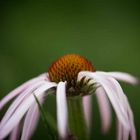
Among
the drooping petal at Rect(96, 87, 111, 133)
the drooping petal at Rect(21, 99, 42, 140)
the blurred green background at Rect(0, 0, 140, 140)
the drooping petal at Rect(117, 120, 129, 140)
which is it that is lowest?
the blurred green background at Rect(0, 0, 140, 140)

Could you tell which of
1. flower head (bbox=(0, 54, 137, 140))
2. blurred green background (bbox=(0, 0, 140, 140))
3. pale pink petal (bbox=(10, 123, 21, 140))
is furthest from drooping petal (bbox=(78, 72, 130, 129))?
blurred green background (bbox=(0, 0, 140, 140))

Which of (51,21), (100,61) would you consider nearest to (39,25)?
(51,21)

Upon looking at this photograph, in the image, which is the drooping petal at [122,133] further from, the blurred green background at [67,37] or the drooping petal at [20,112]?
the blurred green background at [67,37]

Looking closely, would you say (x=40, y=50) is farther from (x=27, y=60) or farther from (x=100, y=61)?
(x=100, y=61)

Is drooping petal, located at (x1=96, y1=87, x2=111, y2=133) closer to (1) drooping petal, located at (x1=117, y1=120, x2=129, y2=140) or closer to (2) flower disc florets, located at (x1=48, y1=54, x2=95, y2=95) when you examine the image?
(2) flower disc florets, located at (x1=48, y1=54, x2=95, y2=95)

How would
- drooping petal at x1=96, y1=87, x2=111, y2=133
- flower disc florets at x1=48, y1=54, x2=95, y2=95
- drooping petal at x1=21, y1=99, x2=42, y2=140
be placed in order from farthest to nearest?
drooping petal at x1=96, y1=87, x2=111, y2=133 → flower disc florets at x1=48, y1=54, x2=95, y2=95 → drooping petal at x1=21, y1=99, x2=42, y2=140

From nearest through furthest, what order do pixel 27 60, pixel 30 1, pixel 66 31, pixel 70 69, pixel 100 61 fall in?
pixel 70 69 < pixel 100 61 < pixel 27 60 < pixel 66 31 < pixel 30 1

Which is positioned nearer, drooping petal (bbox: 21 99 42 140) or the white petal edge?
drooping petal (bbox: 21 99 42 140)

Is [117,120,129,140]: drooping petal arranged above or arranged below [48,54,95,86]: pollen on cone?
below
